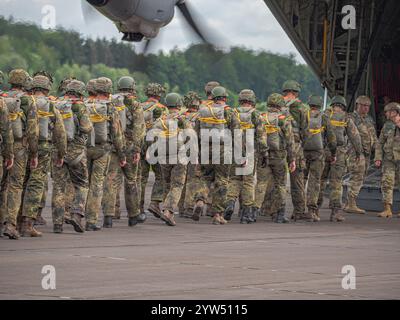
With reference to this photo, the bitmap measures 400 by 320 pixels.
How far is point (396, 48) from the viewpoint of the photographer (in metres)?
20.9

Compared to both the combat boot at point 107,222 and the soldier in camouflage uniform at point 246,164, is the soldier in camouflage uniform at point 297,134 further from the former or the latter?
the combat boot at point 107,222

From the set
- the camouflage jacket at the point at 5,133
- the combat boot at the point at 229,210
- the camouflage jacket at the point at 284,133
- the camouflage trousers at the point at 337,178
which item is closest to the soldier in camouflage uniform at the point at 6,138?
the camouflage jacket at the point at 5,133

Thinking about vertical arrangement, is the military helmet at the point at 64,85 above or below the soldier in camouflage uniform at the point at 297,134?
above

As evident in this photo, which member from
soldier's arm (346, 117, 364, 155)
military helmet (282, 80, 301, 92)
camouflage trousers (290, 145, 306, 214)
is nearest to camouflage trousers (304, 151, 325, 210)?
camouflage trousers (290, 145, 306, 214)

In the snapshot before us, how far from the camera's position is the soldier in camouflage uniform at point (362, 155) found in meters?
17.2

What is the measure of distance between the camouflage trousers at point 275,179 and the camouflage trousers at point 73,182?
299 cm

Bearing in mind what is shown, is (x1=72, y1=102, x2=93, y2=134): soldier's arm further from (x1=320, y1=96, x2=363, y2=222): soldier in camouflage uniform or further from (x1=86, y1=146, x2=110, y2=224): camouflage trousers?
(x1=320, y1=96, x2=363, y2=222): soldier in camouflage uniform

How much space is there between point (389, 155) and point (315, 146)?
5.66 ft

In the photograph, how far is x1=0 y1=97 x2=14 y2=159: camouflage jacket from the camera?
37.8ft

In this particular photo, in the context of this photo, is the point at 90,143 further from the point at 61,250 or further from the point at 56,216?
the point at 61,250

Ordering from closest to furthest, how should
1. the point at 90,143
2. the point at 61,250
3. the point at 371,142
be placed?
the point at 61,250 < the point at 90,143 < the point at 371,142

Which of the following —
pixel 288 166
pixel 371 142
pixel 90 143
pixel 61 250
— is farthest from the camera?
pixel 371 142

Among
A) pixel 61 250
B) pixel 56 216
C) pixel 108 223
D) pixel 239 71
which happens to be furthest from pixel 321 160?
pixel 61 250

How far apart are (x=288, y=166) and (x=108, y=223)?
9.48ft
